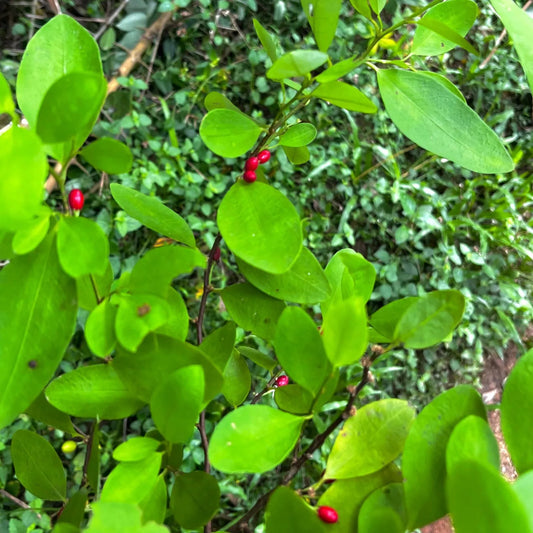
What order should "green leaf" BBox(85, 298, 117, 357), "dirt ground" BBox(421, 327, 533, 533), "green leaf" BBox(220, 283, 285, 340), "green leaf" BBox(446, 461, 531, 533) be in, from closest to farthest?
"green leaf" BBox(446, 461, 531, 533) < "green leaf" BBox(85, 298, 117, 357) < "green leaf" BBox(220, 283, 285, 340) < "dirt ground" BBox(421, 327, 533, 533)

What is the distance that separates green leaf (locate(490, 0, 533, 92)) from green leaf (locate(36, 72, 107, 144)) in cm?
32

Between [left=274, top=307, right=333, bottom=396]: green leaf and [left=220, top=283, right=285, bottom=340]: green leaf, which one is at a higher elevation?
[left=274, top=307, right=333, bottom=396]: green leaf

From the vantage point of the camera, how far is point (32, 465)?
1.59 feet

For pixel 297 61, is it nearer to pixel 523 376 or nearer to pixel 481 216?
pixel 523 376

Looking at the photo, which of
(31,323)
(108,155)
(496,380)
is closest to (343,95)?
(108,155)

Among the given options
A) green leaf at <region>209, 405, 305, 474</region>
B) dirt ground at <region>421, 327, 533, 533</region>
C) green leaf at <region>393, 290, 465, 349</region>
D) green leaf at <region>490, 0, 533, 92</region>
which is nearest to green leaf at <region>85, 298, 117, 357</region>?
green leaf at <region>209, 405, 305, 474</region>

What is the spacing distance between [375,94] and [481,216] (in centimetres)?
66

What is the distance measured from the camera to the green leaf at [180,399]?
32 cm

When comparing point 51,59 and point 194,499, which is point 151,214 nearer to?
point 51,59

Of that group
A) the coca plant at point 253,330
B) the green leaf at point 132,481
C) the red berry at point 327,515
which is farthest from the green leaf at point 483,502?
the green leaf at point 132,481

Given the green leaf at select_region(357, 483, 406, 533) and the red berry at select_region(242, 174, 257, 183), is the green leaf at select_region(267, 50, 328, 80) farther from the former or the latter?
the green leaf at select_region(357, 483, 406, 533)

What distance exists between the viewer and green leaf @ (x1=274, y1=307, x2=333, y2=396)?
1.10 feet

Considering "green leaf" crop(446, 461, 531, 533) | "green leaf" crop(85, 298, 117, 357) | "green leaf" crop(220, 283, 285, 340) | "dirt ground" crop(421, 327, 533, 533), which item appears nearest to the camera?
"green leaf" crop(446, 461, 531, 533)

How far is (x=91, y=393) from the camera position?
40 cm
